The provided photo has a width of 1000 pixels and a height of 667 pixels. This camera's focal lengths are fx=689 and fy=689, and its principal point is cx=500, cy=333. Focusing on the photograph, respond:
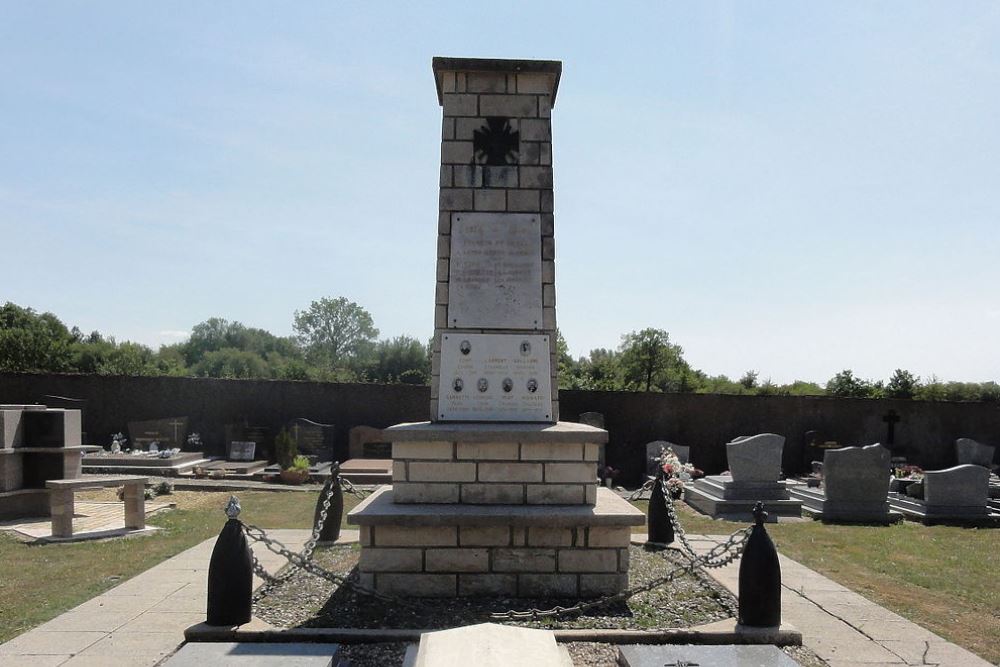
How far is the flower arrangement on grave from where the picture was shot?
44.2 feet

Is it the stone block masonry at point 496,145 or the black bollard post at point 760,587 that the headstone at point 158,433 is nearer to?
the stone block masonry at point 496,145

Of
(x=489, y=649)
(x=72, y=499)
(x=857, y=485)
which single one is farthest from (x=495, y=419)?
(x=857, y=485)

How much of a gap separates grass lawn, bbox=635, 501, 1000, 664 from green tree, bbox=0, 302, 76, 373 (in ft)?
131

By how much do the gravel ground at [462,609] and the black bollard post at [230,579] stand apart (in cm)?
28

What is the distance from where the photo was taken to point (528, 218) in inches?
255

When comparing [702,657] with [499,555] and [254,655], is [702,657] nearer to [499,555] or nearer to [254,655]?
[499,555]

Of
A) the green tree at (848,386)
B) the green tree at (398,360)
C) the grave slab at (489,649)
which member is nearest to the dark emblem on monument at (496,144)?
the grave slab at (489,649)

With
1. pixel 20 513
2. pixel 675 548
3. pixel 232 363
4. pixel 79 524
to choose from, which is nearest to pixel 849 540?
pixel 675 548

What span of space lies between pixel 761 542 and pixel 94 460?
16472mm

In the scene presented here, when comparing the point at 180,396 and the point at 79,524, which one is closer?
the point at 79,524

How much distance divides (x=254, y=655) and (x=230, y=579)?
885mm

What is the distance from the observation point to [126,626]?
4992 mm

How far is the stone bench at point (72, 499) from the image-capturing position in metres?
8.80

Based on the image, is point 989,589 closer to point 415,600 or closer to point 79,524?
point 415,600
